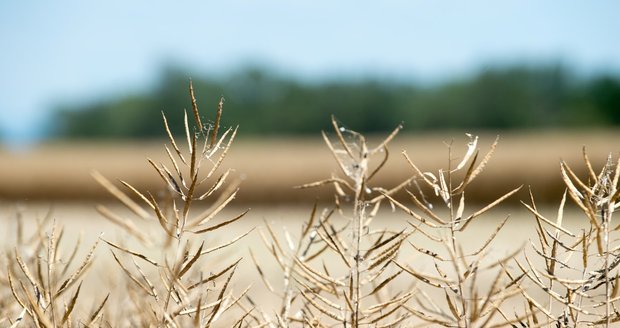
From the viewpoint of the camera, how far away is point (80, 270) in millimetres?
570

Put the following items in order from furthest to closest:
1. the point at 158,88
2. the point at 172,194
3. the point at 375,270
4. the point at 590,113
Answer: the point at 158,88 → the point at 590,113 → the point at 375,270 → the point at 172,194

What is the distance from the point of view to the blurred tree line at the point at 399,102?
111ft

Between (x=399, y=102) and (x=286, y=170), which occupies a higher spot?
(x=399, y=102)

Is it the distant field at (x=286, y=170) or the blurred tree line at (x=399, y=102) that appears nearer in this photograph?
the distant field at (x=286, y=170)

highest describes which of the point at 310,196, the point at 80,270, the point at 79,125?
the point at 79,125

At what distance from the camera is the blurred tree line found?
33.8 metres

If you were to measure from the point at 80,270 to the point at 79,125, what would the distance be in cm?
4519

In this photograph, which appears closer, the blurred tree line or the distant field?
the distant field

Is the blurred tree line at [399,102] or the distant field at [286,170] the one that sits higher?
the blurred tree line at [399,102]

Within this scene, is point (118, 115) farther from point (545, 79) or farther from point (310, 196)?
point (310, 196)

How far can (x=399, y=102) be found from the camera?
121 feet

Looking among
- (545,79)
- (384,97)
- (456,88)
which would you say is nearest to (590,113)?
(545,79)

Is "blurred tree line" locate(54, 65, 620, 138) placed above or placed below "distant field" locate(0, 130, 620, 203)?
above

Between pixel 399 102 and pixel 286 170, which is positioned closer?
pixel 286 170
